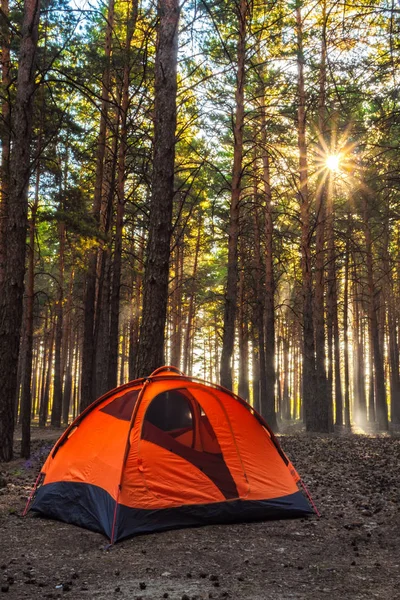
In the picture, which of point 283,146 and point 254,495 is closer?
point 254,495

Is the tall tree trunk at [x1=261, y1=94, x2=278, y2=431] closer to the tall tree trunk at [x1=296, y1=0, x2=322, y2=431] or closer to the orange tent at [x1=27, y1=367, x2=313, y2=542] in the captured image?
the tall tree trunk at [x1=296, y1=0, x2=322, y2=431]

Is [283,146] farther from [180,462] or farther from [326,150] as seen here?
[180,462]

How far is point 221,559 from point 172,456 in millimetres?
1622

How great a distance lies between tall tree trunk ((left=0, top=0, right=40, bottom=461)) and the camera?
9.73 m

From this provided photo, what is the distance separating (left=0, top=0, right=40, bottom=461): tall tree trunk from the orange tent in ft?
10.6

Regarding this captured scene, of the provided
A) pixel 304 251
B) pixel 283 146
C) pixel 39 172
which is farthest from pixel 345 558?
pixel 283 146

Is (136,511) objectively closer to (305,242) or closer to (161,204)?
(161,204)

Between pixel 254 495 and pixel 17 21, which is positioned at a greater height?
pixel 17 21

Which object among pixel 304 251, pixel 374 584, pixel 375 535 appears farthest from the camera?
pixel 304 251

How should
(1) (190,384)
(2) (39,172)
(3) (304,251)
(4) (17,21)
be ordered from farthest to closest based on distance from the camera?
1. (3) (304,251)
2. (2) (39,172)
3. (4) (17,21)
4. (1) (190,384)

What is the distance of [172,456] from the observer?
6.32 meters

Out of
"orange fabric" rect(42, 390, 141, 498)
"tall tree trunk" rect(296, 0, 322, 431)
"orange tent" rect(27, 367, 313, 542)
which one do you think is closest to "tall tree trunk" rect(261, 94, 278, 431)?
"tall tree trunk" rect(296, 0, 322, 431)

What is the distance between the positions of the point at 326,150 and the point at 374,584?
15.8 m

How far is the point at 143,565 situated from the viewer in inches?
186
